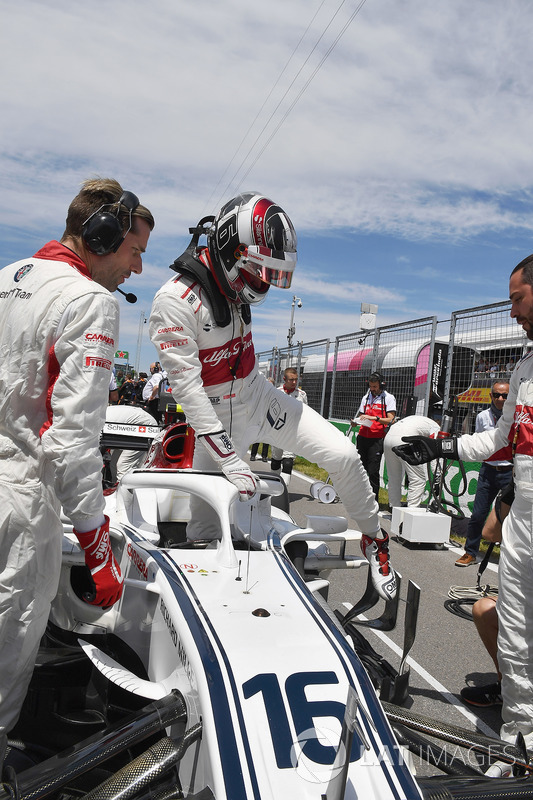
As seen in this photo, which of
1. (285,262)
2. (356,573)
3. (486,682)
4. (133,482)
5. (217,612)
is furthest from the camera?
(356,573)

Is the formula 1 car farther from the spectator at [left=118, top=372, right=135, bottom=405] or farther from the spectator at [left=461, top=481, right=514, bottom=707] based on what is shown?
the spectator at [left=118, top=372, right=135, bottom=405]

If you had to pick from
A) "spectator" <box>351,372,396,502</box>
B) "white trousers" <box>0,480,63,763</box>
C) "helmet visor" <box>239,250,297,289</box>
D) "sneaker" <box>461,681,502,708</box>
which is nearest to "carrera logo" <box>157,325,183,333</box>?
"helmet visor" <box>239,250,297,289</box>

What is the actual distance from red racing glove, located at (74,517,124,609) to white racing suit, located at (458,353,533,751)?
5.79ft

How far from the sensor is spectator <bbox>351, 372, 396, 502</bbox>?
30.2 feet

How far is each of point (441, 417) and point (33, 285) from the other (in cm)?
780

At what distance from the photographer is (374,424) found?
9.16 metres

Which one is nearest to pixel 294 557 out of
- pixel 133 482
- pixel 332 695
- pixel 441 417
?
pixel 133 482

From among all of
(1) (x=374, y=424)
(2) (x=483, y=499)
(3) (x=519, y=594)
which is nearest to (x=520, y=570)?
(3) (x=519, y=594)

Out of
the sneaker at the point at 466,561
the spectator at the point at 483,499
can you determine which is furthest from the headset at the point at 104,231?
the sneaker at the point at 466,561

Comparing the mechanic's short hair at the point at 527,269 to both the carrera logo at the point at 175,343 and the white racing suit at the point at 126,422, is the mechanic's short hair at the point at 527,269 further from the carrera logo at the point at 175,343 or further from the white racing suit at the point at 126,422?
the white racing suit at the point at 126,422

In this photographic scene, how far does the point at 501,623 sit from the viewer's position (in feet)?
9.27

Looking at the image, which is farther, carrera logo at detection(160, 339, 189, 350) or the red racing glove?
carrera logo at detection(160, 339, 189, 350)

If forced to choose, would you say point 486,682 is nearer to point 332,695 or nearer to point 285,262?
point 332,695

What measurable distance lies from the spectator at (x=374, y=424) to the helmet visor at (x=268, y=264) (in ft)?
20.0
